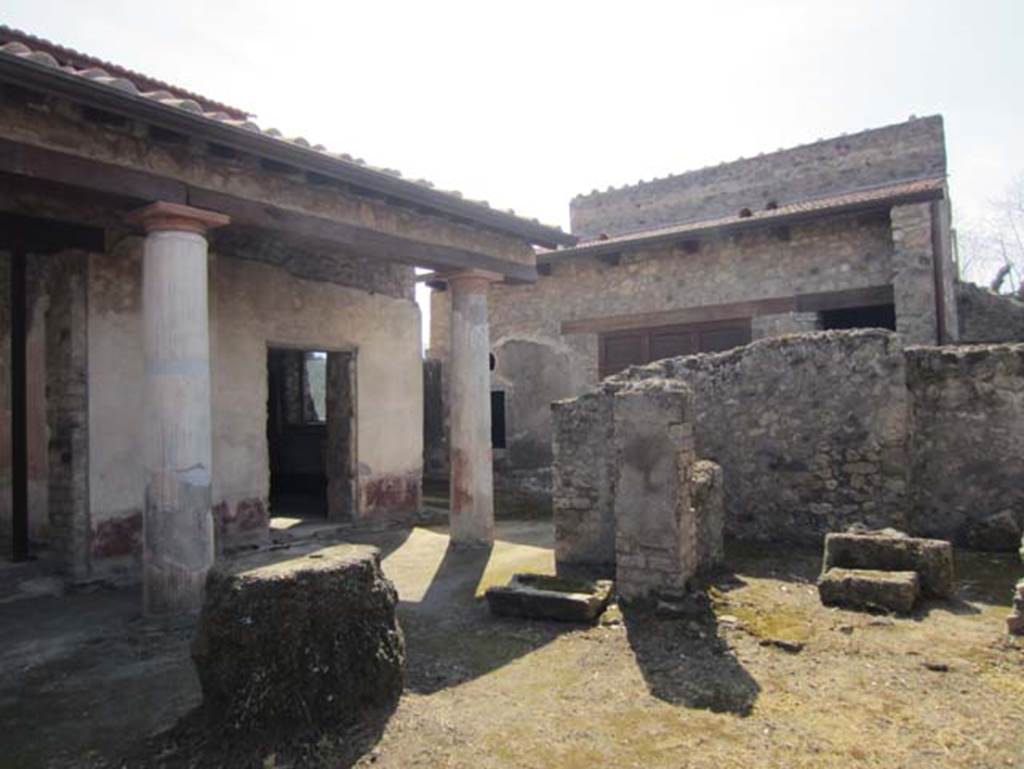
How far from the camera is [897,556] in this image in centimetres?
528

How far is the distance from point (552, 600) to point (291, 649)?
2.16 metres

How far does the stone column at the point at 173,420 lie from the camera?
16.5ft

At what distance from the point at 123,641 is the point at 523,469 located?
885cm

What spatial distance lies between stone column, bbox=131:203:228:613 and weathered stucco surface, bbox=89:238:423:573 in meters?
1.48

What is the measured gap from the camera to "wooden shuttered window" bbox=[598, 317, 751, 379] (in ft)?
37.6

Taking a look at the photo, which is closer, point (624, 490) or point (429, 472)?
point (624, 490)

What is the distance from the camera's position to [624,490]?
535 centimetres

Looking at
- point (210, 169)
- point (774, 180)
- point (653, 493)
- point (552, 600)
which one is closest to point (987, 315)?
point (774, 180)

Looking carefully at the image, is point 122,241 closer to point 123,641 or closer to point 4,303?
point 4,303

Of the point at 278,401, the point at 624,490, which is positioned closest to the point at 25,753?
the point at 624,490

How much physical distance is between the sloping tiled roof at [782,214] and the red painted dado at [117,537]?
7386 mm

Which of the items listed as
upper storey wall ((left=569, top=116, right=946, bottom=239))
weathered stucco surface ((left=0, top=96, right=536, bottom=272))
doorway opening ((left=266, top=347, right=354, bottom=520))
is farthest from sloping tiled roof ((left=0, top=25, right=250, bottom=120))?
upper storey wall ((left=569, top=116, right=946, bottom=239))

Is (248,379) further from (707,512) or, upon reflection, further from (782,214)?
(782,214)

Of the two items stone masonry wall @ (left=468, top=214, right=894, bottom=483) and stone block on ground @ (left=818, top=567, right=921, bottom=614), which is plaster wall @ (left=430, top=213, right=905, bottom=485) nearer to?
stone masonry wall @ (left=468, top=214, right=894, bottom=483)
